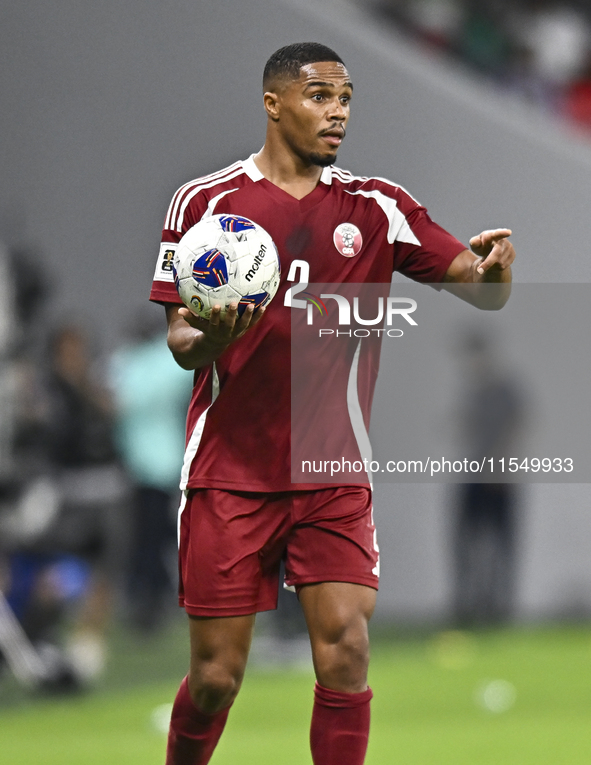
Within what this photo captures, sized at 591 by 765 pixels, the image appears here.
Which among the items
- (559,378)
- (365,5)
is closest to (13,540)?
(559,378)

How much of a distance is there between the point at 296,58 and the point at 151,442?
5.23 m

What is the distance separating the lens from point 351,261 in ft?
13.1

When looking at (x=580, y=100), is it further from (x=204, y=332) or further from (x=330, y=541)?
(x=204, y=332)

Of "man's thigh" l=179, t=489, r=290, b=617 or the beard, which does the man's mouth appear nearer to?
the beard

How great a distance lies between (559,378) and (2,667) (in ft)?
16.8

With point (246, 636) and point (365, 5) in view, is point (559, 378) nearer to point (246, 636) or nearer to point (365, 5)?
point (365, 5)

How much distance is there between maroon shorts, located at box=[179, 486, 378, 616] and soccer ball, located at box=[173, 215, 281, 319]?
2.14 ft

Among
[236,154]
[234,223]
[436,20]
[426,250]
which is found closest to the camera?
[234,223]

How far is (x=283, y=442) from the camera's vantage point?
3875 millimetres

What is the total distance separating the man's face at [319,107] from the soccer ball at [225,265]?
0.38m

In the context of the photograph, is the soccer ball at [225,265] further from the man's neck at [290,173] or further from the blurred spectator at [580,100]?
the blurred spectator at [580,100]

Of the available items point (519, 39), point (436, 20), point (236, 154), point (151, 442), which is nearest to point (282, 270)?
point (151, 442)

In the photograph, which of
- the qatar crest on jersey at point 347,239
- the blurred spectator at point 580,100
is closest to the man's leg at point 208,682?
the qatar crest on jersey at point 347,239

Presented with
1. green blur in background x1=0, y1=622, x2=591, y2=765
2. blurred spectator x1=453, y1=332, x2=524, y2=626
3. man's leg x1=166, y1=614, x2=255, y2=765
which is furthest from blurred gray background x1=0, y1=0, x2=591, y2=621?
man's leg x1=166, y1=614, x2=255, y2=765
